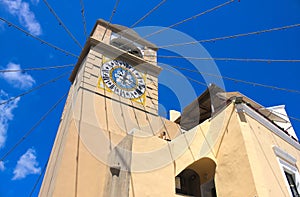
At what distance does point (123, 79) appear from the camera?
1216 centimetres

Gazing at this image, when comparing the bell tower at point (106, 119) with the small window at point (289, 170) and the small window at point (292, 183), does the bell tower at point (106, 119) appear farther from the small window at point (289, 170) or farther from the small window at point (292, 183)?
the small window at point (292, 183)

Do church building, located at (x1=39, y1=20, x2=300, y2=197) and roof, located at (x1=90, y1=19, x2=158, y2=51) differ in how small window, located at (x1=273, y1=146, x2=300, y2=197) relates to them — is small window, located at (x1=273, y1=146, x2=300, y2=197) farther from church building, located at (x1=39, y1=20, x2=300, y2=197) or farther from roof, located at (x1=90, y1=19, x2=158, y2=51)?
roof, located at (x1=90, y1=19, x2=158, y2=51)

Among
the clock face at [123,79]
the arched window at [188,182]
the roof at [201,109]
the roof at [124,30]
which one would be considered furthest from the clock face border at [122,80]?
the arched window at [188,182]

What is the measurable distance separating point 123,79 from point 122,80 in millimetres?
112

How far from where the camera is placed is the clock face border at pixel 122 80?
11.4m

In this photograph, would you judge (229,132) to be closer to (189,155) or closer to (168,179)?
(189,155)

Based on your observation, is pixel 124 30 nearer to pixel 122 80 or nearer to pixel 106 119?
pixel 122 80

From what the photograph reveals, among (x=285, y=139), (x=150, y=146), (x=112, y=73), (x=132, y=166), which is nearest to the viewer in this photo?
(x=132, y=166)

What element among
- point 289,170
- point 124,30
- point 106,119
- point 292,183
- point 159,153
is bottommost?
point 292,183

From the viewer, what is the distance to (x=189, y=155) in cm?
832

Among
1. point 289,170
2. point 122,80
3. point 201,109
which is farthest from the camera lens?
point 201,109

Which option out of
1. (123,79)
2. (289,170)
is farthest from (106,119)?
(289,170)

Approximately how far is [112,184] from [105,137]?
2246 mm

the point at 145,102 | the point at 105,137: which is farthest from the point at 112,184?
the point at 145,102
